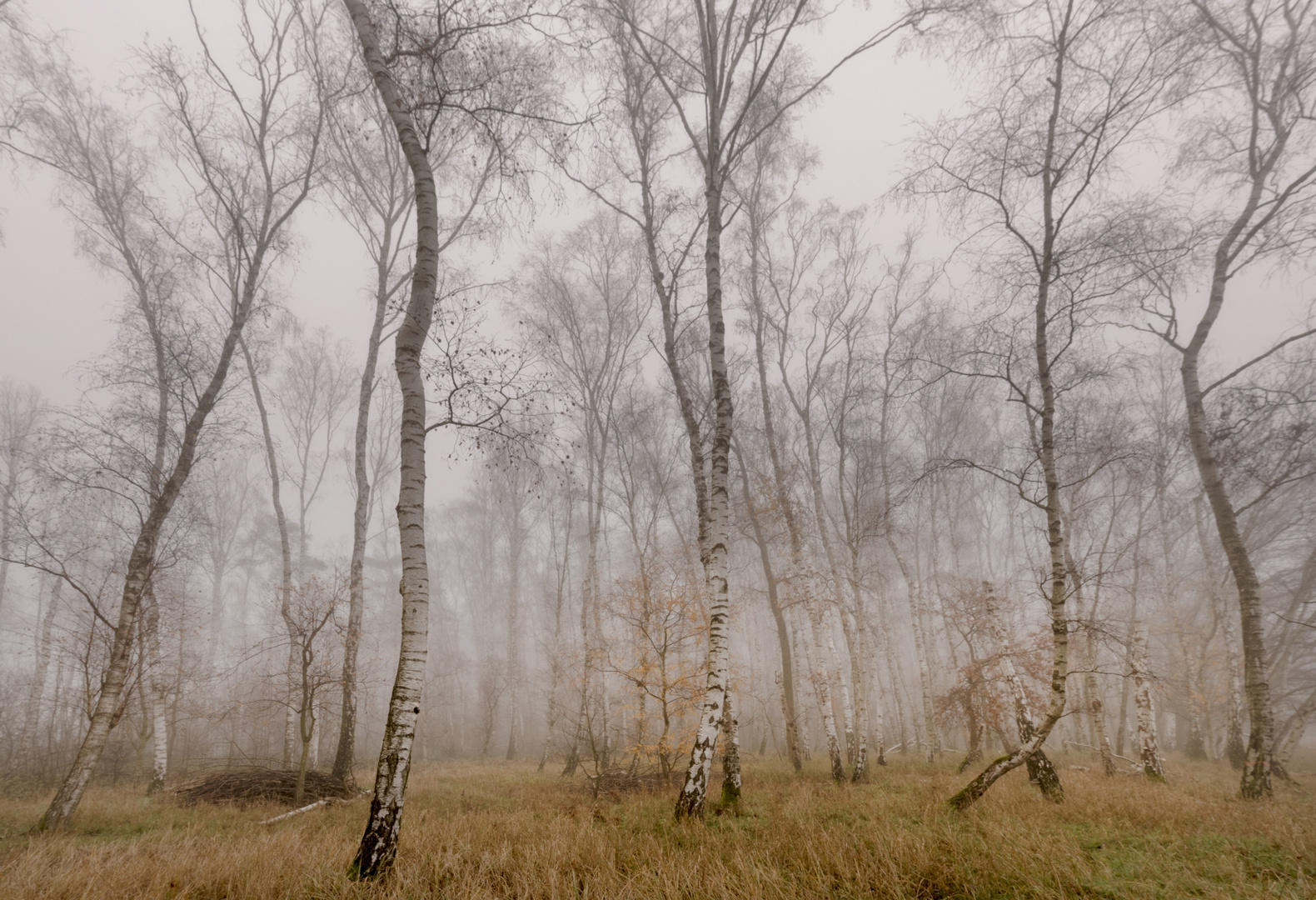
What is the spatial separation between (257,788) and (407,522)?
9.00 meters

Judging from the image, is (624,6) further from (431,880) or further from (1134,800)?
(1134,800)

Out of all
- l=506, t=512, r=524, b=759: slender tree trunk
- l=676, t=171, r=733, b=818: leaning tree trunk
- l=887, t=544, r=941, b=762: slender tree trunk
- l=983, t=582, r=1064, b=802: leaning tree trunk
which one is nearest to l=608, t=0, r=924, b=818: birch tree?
l=676, t=171, r=733, b=818: leaning tree trunk

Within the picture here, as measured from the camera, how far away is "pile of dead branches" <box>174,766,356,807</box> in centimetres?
901

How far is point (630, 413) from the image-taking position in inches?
629

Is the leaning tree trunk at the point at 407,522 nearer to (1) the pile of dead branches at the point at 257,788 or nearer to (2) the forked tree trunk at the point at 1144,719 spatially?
(1) the pile of dead branches at the point at 257,788

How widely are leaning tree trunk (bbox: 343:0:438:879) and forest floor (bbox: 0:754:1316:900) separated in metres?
0.39

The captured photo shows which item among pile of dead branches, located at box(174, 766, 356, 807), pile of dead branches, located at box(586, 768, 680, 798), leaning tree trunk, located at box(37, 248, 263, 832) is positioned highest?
leaning tree trunk, located at box(37, 248, 263, 832)

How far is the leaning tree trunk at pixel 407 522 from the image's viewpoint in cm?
405

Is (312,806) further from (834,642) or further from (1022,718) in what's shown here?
(1022,718)

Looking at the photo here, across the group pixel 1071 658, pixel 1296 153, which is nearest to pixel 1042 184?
pixel 1296 153

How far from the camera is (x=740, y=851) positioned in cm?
431

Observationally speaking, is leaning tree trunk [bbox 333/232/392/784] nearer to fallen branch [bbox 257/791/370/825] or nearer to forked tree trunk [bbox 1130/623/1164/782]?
fallen branch [bbox 257/791/370/825]

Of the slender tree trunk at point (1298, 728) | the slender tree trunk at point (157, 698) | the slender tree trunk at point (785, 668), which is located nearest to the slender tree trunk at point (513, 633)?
the slender tree trunk at point (157, 698)

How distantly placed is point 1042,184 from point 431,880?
39.0ft
